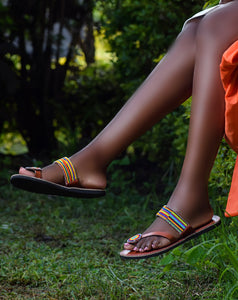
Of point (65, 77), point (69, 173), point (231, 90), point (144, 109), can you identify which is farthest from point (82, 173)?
point (65, 77)

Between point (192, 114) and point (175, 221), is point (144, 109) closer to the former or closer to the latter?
point (192, 114)

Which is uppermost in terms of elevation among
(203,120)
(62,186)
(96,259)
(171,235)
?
(203,120)

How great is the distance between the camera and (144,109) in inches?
63.6

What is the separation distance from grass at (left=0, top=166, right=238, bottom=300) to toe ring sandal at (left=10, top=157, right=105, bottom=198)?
1.26ft

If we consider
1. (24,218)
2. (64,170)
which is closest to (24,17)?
(24,218)

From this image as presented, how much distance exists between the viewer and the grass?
1.78 metres

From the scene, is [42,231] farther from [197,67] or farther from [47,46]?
[47,46]

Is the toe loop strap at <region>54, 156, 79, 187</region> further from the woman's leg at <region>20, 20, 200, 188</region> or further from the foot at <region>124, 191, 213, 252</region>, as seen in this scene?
the foot at <region>124, 191, 213, 252</region>

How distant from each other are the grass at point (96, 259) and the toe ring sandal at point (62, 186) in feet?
1.26

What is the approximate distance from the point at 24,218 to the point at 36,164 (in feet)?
2.55

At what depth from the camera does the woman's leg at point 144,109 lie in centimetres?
160

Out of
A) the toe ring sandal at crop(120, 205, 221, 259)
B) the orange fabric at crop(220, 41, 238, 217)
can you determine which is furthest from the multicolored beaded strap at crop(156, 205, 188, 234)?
the orange fabric at crop(220, 41, 238, 217)

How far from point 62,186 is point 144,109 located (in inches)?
14.8

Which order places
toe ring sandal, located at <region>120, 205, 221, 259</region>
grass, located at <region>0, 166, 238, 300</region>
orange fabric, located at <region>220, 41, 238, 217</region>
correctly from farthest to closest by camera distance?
grass, located at <region>0, 166, 238, 300</region>, toe ring sandal, located at <region>120, 205, 221, 259</region>, orange fabric, located at <region>220, 41, 238, 217</region>
